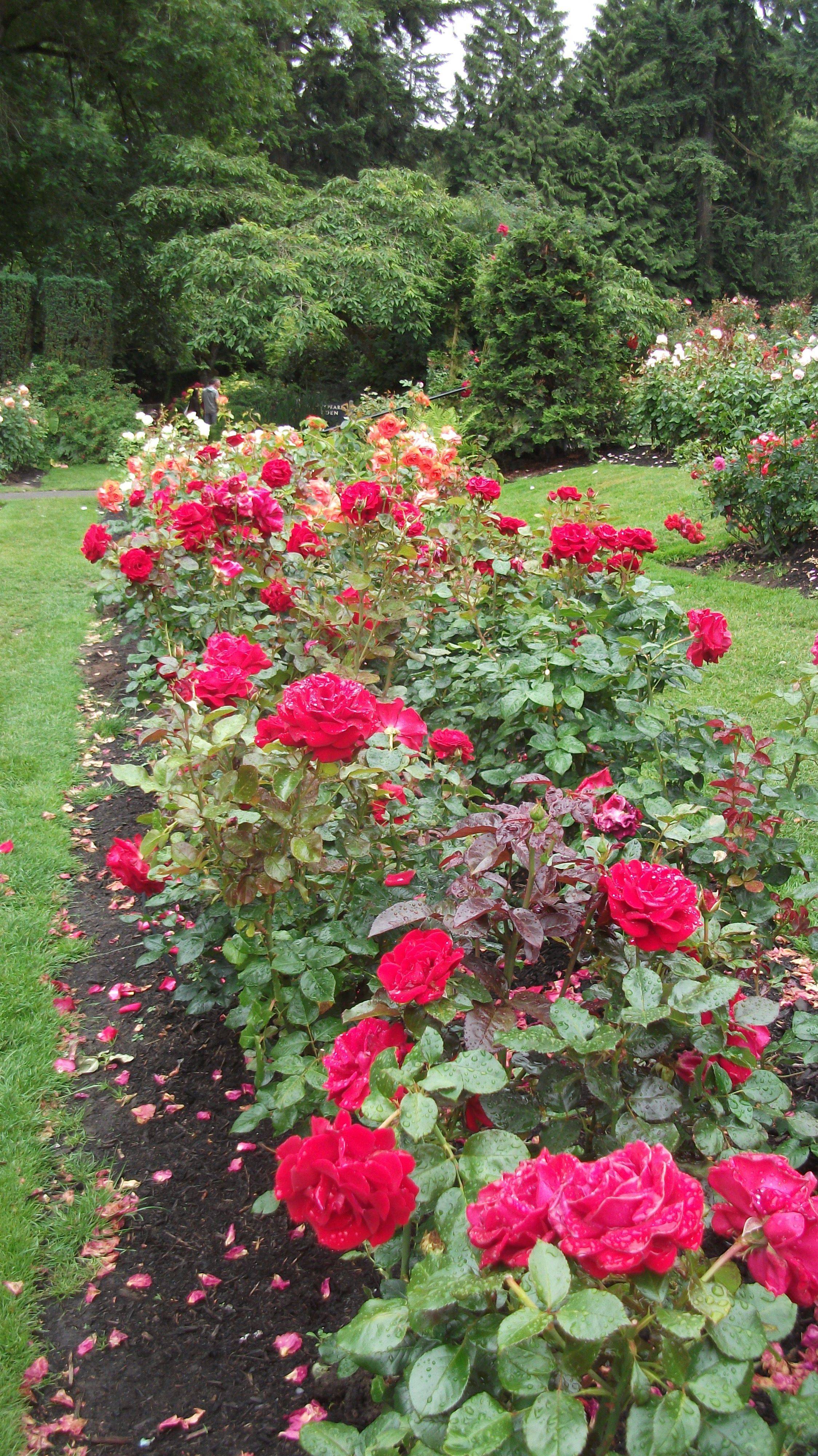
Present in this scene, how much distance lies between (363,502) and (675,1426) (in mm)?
1790

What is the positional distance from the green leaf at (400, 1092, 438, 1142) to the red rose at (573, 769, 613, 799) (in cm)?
59

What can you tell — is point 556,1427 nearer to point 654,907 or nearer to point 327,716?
point 654,907

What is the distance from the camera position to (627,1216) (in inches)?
24.0

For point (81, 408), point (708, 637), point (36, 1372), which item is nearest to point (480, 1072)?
point (36, 1372)

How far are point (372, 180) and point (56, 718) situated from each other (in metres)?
12.4

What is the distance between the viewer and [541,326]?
8180mm

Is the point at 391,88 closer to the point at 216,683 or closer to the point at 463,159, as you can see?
the point at 463,159

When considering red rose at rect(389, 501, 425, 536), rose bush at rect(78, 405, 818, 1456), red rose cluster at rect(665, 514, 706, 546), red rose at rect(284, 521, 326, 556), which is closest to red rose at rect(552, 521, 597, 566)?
rose bush at rect(78, 405, 818, 1456)

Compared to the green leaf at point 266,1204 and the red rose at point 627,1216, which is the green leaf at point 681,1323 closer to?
the red rose at point 627,1216

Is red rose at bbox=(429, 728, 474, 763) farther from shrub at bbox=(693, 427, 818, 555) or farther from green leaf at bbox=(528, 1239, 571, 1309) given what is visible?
shrub at bbox=(693, 427, 818, 555)

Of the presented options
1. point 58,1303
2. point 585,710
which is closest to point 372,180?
point 585,710

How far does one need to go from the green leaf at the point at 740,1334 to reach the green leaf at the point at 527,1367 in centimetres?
13

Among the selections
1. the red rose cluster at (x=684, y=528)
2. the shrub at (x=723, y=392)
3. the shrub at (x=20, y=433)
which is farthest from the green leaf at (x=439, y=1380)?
the shrub at (x=20, y=433)

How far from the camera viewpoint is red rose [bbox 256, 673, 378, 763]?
1.13m
